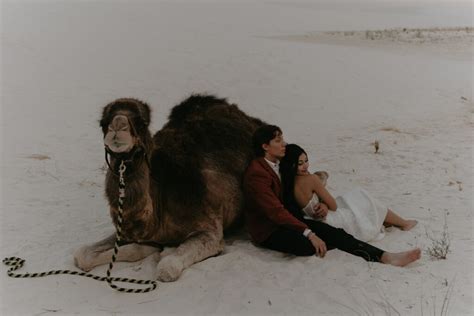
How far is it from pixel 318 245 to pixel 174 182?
1.52m

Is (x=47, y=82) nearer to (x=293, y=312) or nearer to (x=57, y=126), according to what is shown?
(x=57, y=126)

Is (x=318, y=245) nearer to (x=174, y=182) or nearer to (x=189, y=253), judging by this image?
(x=189, y=253)

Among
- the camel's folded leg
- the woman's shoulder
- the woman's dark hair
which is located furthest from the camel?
the woman's shoulder

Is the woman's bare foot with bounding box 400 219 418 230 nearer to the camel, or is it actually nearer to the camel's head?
the camel

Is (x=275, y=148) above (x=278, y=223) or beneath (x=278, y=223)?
above

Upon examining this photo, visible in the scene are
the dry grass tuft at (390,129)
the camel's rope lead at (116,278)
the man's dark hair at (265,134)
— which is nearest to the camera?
the camel's rope lead at (116,278)

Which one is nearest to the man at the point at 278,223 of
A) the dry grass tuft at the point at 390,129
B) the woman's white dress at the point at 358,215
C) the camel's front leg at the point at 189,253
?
the woman's white dress at the point at 358,215

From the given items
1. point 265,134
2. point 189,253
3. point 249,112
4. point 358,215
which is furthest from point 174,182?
point 249,112

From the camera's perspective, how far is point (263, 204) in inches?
232

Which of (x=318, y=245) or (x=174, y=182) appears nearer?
(x=318, y=245)

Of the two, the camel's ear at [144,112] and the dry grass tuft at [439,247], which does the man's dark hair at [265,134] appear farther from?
the dry grass tuft at [439,247]

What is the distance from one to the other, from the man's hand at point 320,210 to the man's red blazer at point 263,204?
0.36 meters

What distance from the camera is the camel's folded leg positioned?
5707 mm

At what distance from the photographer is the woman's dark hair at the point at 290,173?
6074 millimetres
